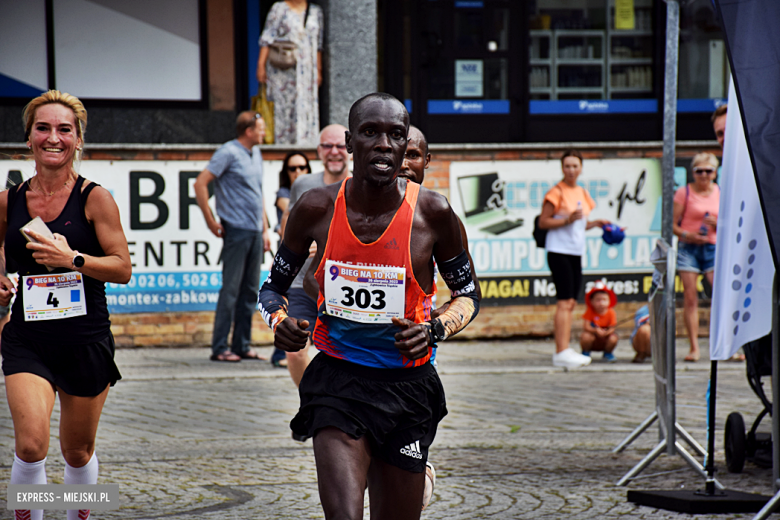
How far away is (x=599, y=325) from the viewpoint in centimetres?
Result: 1092

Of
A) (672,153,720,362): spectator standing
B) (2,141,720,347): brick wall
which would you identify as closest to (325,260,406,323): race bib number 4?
(672,153,720,362): spectator standing

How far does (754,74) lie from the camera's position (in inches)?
176

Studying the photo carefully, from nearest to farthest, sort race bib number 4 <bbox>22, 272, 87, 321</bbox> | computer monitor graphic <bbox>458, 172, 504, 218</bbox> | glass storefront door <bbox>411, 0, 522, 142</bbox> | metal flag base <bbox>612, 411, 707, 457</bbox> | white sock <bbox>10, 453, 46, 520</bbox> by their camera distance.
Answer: white sock <bbox>10, 453, 46, 520</bbox>, race bib number 4 <bbox>22, 272, 87, 321</bbox>, metal flag base <bbox>612, 411, 707, 457</bbox>, computer monitor graphic <bbox>458, 172, 504, 218</bbox>, glass storefront door <bbox>411, 0, 522, 142</bbox>

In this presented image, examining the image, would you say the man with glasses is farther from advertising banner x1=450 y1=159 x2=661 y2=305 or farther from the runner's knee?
advertising banner x1=450 y1=159 x2=661 y2=305

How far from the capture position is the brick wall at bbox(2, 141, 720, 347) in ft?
37.1

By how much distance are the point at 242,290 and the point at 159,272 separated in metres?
1.29

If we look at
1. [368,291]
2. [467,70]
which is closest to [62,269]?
[368,291]

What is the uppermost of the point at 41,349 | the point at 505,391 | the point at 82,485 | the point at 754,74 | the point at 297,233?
the point at 754,74

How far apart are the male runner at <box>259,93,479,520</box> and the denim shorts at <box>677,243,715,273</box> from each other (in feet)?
25.9

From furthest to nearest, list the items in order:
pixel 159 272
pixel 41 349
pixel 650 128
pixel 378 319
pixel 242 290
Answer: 1. pixel 650 128
2. pixel 159 272
3. pixel 242 290
4. pixel 41 349
5. pixel 378 319

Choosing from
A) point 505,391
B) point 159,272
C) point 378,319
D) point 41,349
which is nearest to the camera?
point 378,319

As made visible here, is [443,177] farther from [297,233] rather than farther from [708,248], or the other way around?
[297,233]

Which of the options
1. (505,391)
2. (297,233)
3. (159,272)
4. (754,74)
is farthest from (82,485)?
(159,272)

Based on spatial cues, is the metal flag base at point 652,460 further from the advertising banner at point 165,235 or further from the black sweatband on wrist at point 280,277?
the advertising banner at point 165,235
